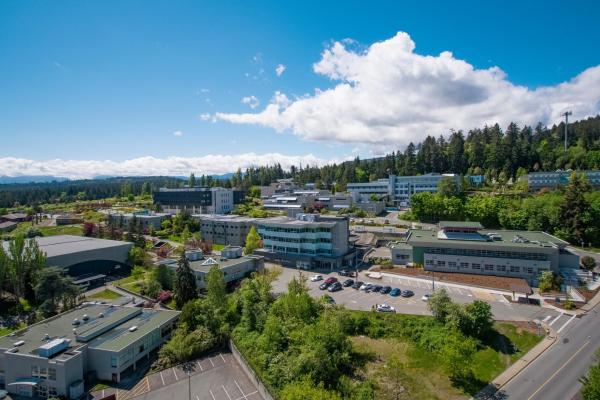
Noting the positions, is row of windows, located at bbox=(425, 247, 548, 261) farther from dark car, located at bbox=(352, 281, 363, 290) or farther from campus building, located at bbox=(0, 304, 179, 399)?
campus building, located at bbox=(0, 304, 179, 399)

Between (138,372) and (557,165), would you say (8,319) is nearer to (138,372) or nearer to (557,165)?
(138,372)

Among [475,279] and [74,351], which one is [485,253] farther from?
[74,351]

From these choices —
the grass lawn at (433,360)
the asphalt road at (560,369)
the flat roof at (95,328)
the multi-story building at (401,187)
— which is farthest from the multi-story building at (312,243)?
the multi-story building at (401,187)

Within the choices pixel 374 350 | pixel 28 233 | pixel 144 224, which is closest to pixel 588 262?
pixel 374 350

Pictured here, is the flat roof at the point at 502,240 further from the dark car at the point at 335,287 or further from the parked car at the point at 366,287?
the dark car at the point at 335,287

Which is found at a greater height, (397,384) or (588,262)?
(588,262)

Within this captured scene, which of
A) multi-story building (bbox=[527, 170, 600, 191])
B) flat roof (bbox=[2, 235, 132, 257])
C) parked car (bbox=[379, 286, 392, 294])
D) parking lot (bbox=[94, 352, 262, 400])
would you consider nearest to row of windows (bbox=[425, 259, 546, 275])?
parked car (bbox=[379, 286, 392, 294])

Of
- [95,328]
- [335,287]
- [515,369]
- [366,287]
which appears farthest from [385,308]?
[95,328]
